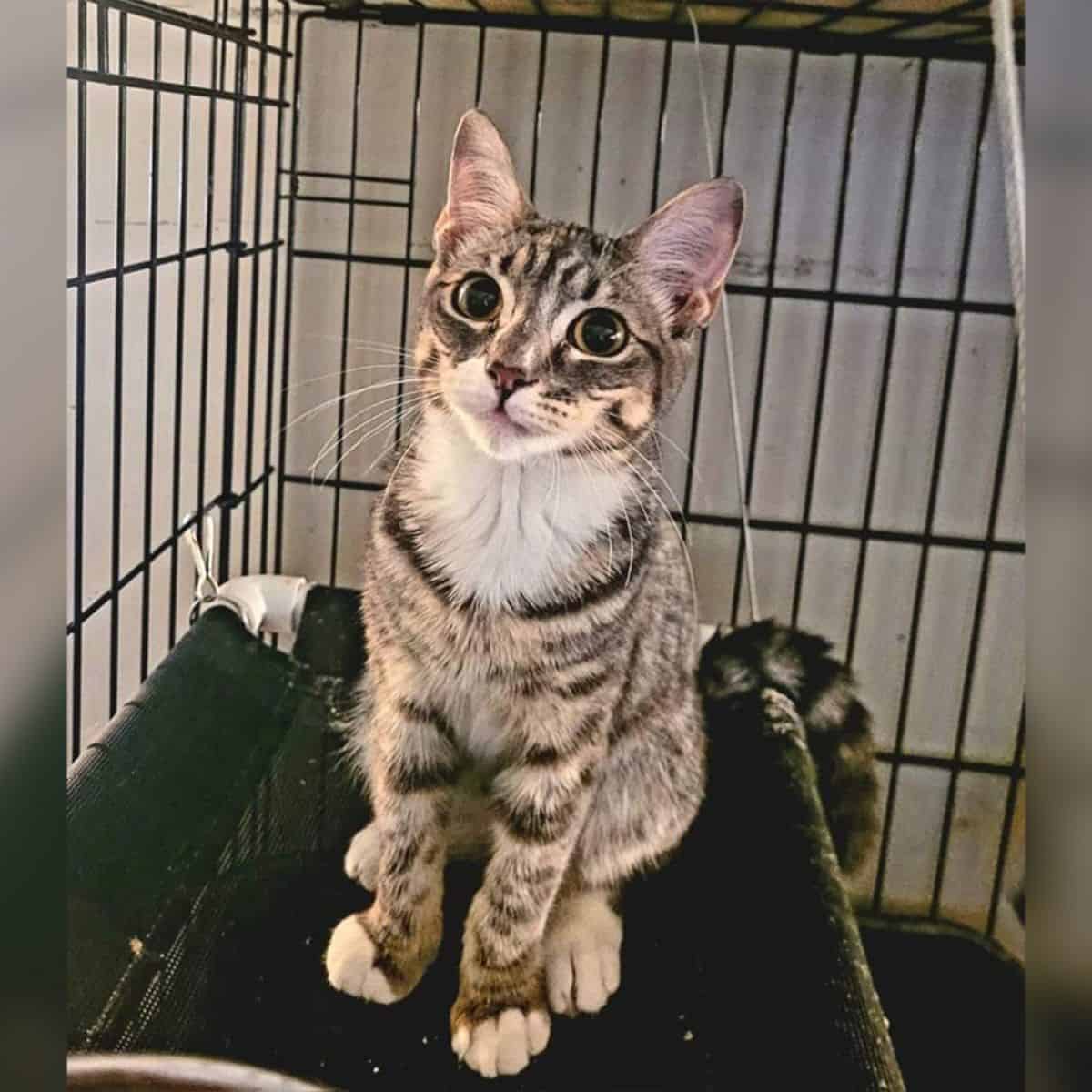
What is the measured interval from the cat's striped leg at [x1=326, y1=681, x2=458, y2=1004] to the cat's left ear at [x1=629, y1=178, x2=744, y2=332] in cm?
34

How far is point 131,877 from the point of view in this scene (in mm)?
800

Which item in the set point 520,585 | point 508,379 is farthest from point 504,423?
point 520,585

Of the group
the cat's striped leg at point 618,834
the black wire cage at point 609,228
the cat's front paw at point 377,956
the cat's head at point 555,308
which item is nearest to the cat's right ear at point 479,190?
the cat's head at point 555,308

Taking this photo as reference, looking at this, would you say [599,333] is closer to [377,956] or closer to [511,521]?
[511,521]

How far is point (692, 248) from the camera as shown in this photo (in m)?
0.73

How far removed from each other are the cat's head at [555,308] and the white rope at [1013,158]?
0.88 feet

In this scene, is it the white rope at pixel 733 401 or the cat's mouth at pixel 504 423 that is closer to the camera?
the cat's mouth at pixel 504 423

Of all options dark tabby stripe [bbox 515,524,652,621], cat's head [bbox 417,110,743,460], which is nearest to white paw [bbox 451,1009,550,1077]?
dark tabby stripe [bbox 515,524,652,621]

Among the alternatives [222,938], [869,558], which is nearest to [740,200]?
[869,558]

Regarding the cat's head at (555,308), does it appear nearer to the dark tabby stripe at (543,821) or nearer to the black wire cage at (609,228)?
the black wire cage at (609,228)

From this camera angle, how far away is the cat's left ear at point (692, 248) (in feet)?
2.30

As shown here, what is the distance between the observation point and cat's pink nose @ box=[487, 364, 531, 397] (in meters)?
0.70
